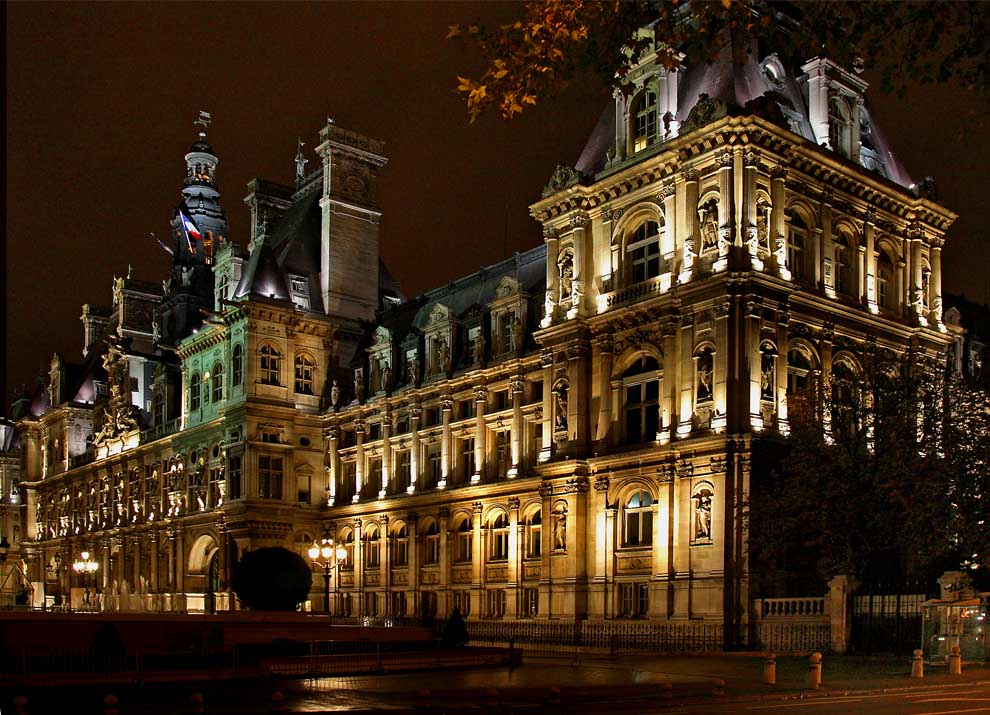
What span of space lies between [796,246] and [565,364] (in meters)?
10.4

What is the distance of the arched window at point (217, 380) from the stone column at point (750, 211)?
3708cm

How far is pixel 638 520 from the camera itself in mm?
45375

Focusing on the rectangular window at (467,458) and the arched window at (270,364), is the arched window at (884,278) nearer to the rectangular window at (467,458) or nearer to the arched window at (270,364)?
the rectangular window at (467,458)

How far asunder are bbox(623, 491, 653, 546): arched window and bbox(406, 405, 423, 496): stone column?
17.0 m

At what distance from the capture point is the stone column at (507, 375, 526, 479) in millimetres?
53281

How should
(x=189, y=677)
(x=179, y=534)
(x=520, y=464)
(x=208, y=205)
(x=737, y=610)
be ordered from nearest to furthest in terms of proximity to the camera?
(x=189, y=677), (x=737, y=610), (x=520, y=464), (x=179, y=534), (x=208, y=205)

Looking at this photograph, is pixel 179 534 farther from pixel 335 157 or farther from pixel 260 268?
pixel 335 157

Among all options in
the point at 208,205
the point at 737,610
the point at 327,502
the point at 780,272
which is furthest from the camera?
the point at 208,205

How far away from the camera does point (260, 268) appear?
67500 mm

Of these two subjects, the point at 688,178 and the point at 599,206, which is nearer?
the point at 688,178

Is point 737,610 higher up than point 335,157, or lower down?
lower down

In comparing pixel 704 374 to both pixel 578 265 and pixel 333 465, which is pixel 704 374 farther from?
pixel 333 465

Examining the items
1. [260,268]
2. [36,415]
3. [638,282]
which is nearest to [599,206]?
[638,282]

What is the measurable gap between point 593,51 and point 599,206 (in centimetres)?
3195
